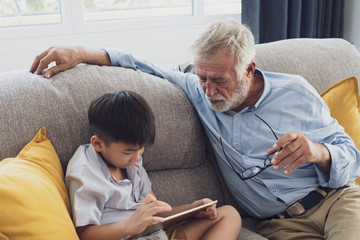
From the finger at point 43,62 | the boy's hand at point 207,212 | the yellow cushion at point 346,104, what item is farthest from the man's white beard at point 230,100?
the finger at point 43,62

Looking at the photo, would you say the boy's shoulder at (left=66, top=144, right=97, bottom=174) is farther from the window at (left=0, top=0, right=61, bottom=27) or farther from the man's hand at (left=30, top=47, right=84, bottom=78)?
the window at (left=0, top=0, right=61, bottom=27)

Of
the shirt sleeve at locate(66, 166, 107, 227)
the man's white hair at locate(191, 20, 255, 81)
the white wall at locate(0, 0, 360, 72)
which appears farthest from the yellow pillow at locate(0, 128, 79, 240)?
the white wall at locate(0, 0, 360, 72)

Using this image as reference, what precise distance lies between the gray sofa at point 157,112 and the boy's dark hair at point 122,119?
0.19 meters

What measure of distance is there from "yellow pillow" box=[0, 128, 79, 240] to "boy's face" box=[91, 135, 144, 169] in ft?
0.52

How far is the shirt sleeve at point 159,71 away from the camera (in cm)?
186

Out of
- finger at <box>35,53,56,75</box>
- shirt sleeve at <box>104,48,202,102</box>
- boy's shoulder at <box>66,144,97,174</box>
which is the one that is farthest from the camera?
shirt sleeve at <box>104,48,202,102</box>

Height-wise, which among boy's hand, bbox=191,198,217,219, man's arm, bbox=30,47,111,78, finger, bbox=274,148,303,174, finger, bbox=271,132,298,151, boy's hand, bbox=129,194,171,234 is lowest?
boy's hand, bbox=191,198,217,219

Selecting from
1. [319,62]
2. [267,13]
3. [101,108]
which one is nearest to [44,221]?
[101,108]

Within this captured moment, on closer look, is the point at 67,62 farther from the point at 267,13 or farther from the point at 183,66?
the point at 267,13

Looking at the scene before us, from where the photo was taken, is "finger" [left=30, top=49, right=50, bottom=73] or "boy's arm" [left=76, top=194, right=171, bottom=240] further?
"finger" [left=30, top=49, right=50, bottom=73]

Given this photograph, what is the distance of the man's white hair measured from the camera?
1.70m

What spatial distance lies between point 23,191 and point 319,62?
61.2 inches

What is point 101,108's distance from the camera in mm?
1440

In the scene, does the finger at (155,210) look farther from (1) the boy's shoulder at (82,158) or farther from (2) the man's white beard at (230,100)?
(2) the man's white beard at (230,100)
